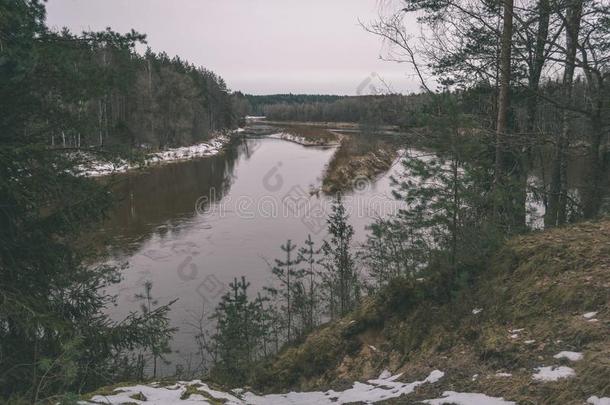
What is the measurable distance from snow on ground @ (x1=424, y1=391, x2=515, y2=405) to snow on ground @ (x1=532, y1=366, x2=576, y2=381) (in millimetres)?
424

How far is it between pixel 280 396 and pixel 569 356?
4.00 m

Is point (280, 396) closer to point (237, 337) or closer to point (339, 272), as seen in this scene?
point (237, 337)

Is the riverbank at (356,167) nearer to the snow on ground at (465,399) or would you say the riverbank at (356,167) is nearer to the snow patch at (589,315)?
the snow patch at (589,315)

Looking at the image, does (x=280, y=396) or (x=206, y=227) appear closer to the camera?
(x=280, y=396)

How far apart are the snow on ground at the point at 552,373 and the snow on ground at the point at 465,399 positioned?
1.39 ft

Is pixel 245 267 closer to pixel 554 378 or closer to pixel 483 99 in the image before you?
pixel 483 99

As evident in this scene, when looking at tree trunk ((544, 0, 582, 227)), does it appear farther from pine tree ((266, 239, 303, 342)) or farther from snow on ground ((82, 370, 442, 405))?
pine tree ((266, 239, 303, 342))

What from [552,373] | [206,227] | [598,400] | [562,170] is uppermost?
[562,170]

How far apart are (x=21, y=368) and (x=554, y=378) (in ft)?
20.6

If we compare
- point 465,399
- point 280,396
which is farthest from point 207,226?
point 465,399

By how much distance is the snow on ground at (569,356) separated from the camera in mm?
3589

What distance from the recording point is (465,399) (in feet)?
12.2

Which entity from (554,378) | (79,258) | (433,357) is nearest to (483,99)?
(433,357)

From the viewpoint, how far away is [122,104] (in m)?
60.0
